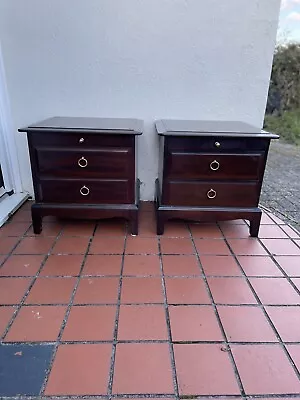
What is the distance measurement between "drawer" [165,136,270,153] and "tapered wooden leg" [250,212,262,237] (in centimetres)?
43

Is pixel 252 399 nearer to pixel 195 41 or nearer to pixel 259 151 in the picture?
pixel 259 151

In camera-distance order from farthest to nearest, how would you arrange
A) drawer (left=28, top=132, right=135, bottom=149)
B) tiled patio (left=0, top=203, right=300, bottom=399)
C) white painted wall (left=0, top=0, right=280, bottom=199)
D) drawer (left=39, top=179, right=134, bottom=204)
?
white painted wall (left=0, top=0, right=280, bottom=199) → drawer (left=39, top=179, right=134, bottom=204) → drawer (left=28, top=132, right=135, bottom=149) → tiled patio (left=0, top=203, right=300, bottom=399)

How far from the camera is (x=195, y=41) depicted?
2.01 metres

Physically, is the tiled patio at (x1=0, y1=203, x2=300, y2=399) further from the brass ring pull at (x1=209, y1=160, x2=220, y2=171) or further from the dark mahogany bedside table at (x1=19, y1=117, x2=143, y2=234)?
the brass ring pull at (x1=209, y1=160, x2=220, y2=171)

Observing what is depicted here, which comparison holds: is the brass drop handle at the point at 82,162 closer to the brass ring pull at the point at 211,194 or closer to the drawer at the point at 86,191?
the drawer at the point at 86,191

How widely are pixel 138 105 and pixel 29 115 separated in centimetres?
83

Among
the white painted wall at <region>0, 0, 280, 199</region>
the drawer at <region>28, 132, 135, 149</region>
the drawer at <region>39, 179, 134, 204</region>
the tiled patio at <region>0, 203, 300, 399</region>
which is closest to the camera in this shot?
the tiled patio at <region>0, 203, 300, 399</region>

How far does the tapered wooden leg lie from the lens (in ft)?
5.99

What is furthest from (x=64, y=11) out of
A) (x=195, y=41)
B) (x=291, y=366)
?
(x=291, y=366)

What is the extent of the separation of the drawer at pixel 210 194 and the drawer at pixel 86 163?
0.94ft

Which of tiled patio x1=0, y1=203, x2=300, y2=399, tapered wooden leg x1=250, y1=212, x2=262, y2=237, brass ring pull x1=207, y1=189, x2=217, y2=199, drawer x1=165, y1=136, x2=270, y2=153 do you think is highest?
drawer x1=165, y1=136, x2=270, y2=153

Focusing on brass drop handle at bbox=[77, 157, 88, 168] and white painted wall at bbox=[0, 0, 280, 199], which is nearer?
brass drop handle at bbox=[77, 157, 88, 168]

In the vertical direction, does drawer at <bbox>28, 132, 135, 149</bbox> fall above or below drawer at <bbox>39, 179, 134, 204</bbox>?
above

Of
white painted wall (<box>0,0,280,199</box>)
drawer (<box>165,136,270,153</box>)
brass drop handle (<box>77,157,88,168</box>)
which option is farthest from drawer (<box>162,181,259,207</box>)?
white painted wall (<box>0,0,280,199</box>)
